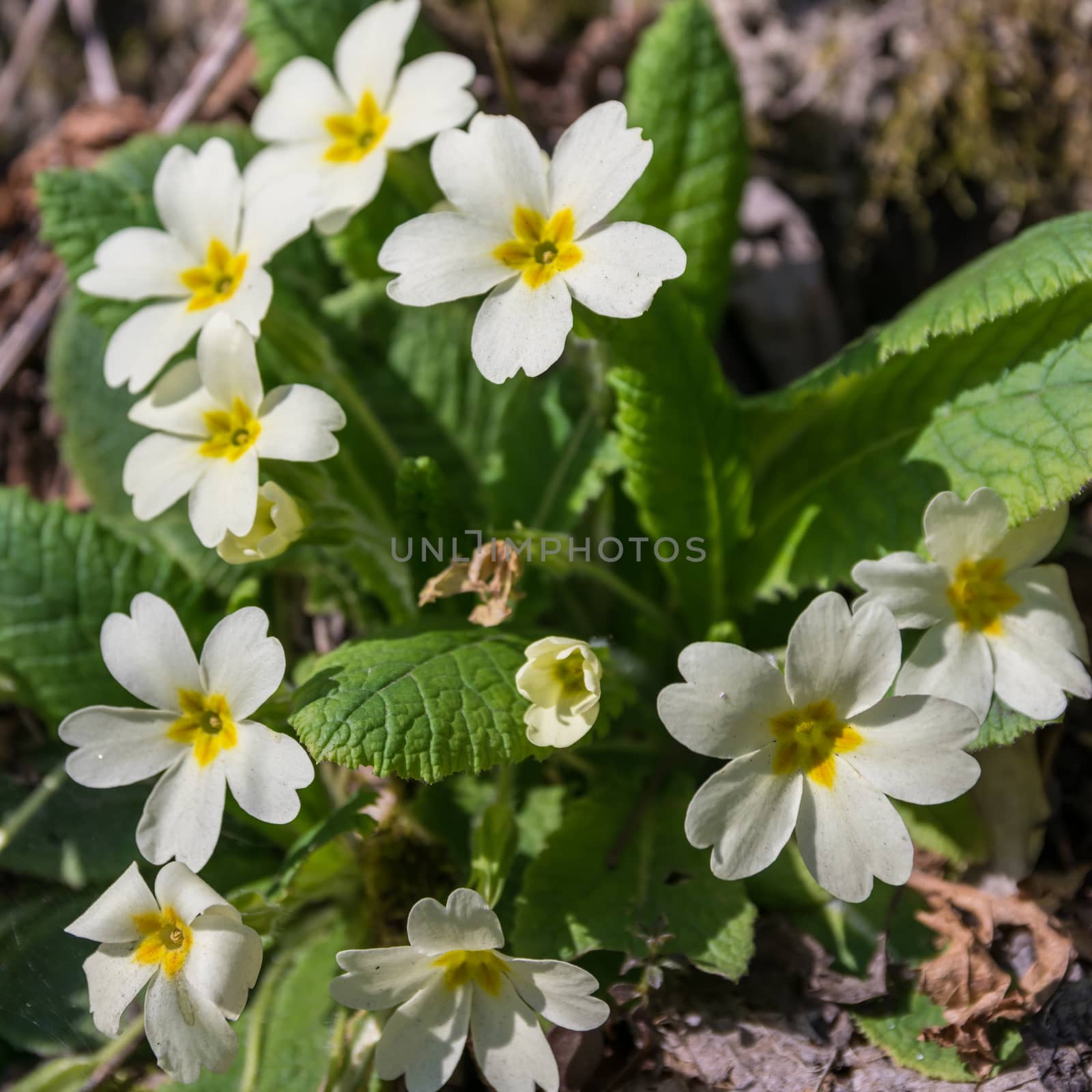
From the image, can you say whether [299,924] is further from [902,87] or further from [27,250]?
[902,87]

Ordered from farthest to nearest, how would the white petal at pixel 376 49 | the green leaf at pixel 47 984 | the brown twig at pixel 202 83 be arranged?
the brown twig at pixel 202 83, the white petal at pixel 376 49, the green leaf at pixel 47 984

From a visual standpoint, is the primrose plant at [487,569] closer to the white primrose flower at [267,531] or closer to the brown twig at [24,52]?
the white primrose flower at [267,531]

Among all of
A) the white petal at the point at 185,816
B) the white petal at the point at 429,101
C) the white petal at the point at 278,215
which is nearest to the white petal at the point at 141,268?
the white petal at the point at 278,215

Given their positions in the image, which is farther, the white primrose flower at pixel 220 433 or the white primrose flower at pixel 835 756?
the white primrose flower at pixel 220 433

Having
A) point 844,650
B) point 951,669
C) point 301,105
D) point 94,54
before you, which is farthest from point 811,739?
point 94,54

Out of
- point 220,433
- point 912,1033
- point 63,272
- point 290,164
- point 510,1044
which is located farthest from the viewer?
point 63,272

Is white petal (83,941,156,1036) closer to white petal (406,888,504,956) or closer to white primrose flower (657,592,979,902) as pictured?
white petal (406,888,504,956)

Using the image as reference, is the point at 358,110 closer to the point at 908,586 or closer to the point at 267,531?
the point at 267,531
